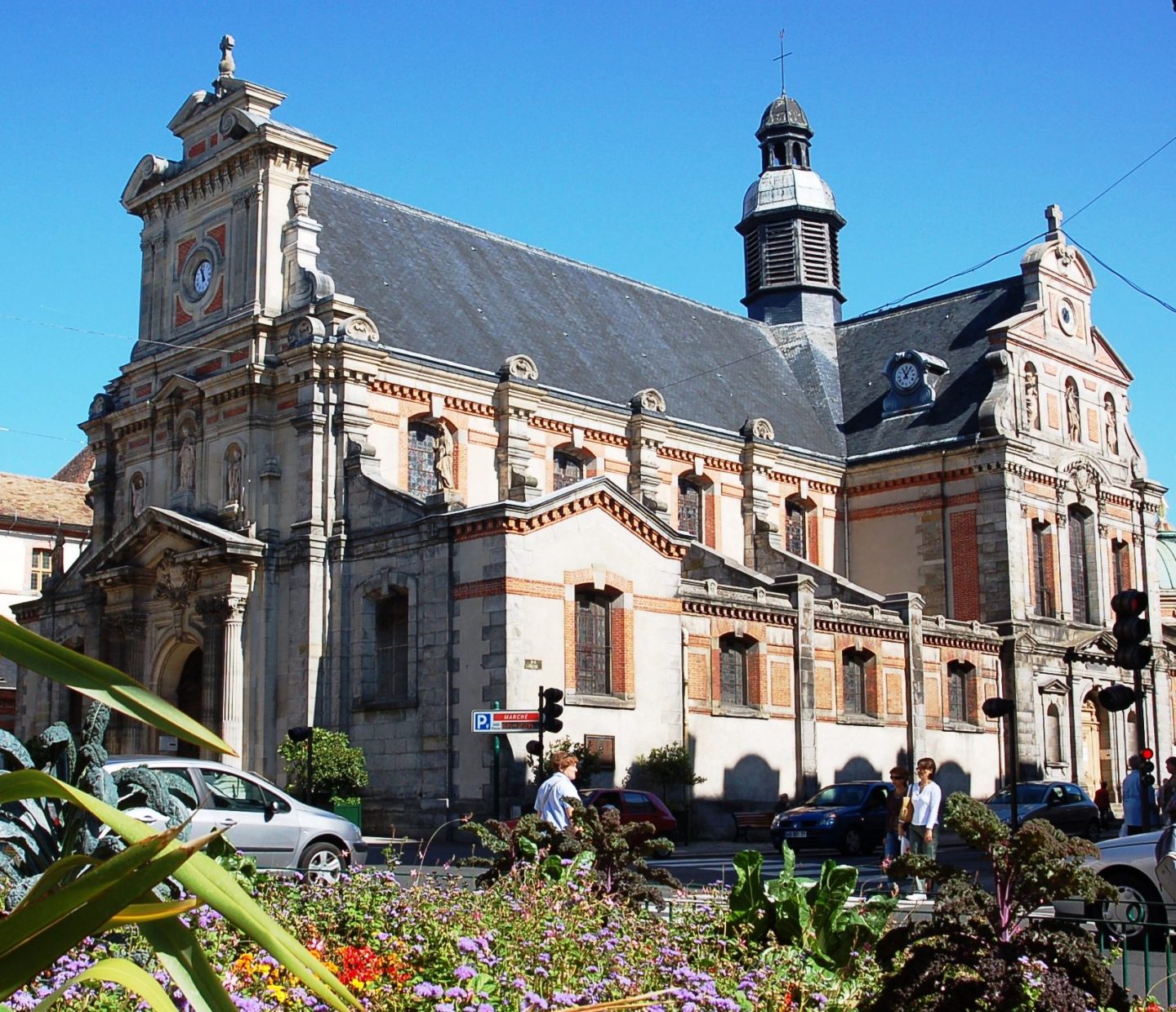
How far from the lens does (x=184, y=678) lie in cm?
3434

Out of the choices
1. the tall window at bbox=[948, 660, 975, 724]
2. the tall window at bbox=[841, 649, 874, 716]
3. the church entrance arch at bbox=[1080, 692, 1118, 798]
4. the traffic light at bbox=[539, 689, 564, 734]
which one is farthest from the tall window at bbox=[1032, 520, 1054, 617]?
the traffic light at bbox=[539, 689, 564, 734]

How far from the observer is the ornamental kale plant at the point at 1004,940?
638 centimetres

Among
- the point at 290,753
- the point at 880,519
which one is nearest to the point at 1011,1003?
the point at 290,753

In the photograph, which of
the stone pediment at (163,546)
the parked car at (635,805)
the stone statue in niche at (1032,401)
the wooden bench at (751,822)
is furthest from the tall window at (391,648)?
the stone statue in niche at (1032,401)

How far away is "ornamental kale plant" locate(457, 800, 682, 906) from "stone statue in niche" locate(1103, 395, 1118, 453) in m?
36.8

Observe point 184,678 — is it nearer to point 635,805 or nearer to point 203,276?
point 203,276

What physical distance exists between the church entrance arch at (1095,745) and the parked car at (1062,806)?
11.0 m

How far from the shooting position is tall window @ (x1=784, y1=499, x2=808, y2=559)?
4172 cm

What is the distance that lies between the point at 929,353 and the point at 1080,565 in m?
7.76

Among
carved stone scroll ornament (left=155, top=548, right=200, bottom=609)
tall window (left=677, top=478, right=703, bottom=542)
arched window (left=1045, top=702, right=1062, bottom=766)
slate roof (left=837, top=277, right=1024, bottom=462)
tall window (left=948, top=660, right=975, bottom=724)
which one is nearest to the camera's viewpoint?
carved stone scroll ornament (left=155, top=548, right=200, bottom=609)

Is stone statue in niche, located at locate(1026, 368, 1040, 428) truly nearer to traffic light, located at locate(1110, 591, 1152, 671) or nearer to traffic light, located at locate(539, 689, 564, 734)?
traffic light, located at locate(539, 689, 564, 734)

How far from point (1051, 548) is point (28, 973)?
Answer: 1642 inches

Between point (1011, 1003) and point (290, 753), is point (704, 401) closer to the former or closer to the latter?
point (290, 753)

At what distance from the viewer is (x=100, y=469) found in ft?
124
